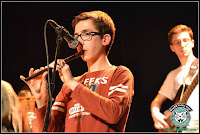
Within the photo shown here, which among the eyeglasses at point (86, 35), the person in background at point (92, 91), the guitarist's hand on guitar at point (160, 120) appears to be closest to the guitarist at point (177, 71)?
the guitarist's hand on guitar at point (160, 120)

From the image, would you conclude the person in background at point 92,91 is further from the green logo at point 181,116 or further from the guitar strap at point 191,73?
the guitar strap at point 191,73

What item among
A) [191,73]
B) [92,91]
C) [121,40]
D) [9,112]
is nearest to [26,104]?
[9,112]

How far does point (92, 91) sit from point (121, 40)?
1404mm

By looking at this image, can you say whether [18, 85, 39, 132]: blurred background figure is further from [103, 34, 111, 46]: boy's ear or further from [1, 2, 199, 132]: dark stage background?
[103, 34, 111, 46]: boy's ear

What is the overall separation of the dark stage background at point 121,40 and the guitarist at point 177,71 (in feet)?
0.49

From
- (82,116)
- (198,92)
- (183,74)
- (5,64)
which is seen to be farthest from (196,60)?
(5,64)

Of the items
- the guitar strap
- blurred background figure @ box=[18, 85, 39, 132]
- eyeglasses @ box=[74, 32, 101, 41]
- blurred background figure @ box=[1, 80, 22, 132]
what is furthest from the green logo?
blurred background figure @ box=[18, 85, 39, 132]

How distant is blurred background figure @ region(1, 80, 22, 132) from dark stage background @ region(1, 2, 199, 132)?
2.15 feet

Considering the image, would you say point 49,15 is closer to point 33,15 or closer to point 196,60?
point 33,15

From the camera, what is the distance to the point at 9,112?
198 cm

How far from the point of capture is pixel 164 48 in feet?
8.79

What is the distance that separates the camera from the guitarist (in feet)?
7.63

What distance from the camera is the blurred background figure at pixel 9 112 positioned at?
1.92 meters

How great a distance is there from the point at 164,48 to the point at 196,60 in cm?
42
